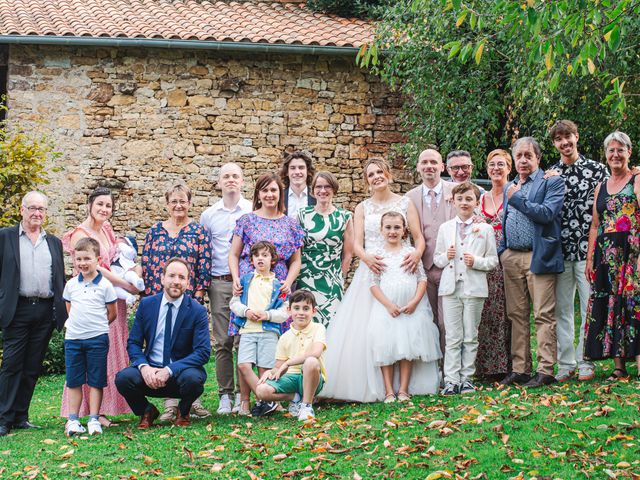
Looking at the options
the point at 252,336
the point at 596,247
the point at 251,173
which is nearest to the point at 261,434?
the point at 252,336

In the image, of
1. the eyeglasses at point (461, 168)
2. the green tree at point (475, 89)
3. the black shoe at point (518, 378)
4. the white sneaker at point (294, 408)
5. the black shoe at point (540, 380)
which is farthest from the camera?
the green tree at point (475, 89)

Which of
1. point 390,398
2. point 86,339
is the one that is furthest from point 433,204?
point 86,339

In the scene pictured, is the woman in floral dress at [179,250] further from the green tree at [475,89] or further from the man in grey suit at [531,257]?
the green tree at [475,89]

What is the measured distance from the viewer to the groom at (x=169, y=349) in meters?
6.24

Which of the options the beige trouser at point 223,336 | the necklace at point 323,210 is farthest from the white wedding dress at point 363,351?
the beige trouser at point 223,336

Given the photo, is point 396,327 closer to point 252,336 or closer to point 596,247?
point 252,336

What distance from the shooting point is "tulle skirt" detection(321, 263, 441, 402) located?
22.2 feet

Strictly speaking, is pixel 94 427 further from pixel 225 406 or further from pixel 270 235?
pixel 270 235

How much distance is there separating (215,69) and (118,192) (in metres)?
2.46

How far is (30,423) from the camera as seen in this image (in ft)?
22.9

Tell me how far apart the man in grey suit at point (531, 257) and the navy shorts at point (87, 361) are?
3.36 metres

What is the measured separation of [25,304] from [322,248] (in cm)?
252

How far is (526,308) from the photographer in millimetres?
7074

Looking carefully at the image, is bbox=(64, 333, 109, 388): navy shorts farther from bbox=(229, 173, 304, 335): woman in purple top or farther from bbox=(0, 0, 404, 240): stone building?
bbox=(0, 0, 404, 240): stone building
